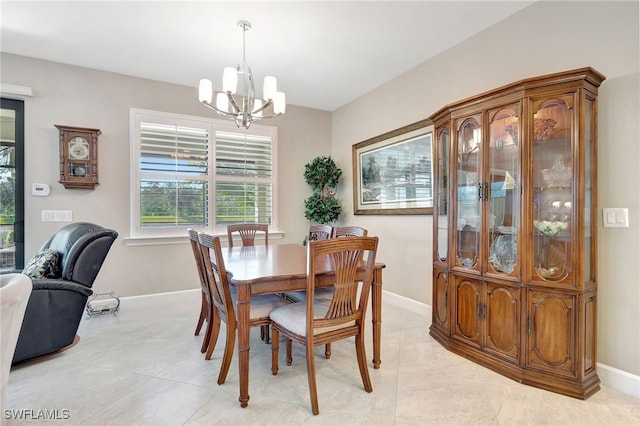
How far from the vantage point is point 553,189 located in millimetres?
1970

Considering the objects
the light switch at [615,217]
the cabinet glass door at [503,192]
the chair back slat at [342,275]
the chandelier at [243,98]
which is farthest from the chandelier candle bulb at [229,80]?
the light switch at [615,217]

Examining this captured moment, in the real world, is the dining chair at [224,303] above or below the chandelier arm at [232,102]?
below

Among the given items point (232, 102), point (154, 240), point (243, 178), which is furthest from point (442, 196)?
point (154, 240)

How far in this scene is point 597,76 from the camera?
185 cm

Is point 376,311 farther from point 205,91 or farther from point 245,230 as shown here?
point 205,91

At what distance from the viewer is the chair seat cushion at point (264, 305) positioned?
1984mm

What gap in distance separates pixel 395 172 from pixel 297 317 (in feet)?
7.74

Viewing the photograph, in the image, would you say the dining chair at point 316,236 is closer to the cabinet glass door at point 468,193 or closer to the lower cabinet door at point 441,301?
the lower cabinet door at point 441,301

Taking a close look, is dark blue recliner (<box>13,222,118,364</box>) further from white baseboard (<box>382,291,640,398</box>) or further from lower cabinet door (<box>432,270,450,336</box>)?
white baseboard (<box>382,291,640,398</box>)

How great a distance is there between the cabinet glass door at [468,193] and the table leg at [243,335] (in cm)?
170

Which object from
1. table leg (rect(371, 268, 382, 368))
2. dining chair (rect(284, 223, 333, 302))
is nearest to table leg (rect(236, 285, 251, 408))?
dining chair (rect(284, 223, 333, 302))

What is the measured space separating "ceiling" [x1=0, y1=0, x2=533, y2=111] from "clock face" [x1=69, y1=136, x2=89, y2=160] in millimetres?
845

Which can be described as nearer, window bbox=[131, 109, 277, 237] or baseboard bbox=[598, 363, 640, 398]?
Answer: baseboard bbox=[598, 363, 640, 398]

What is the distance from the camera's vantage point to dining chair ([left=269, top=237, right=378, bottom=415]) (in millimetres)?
1671
